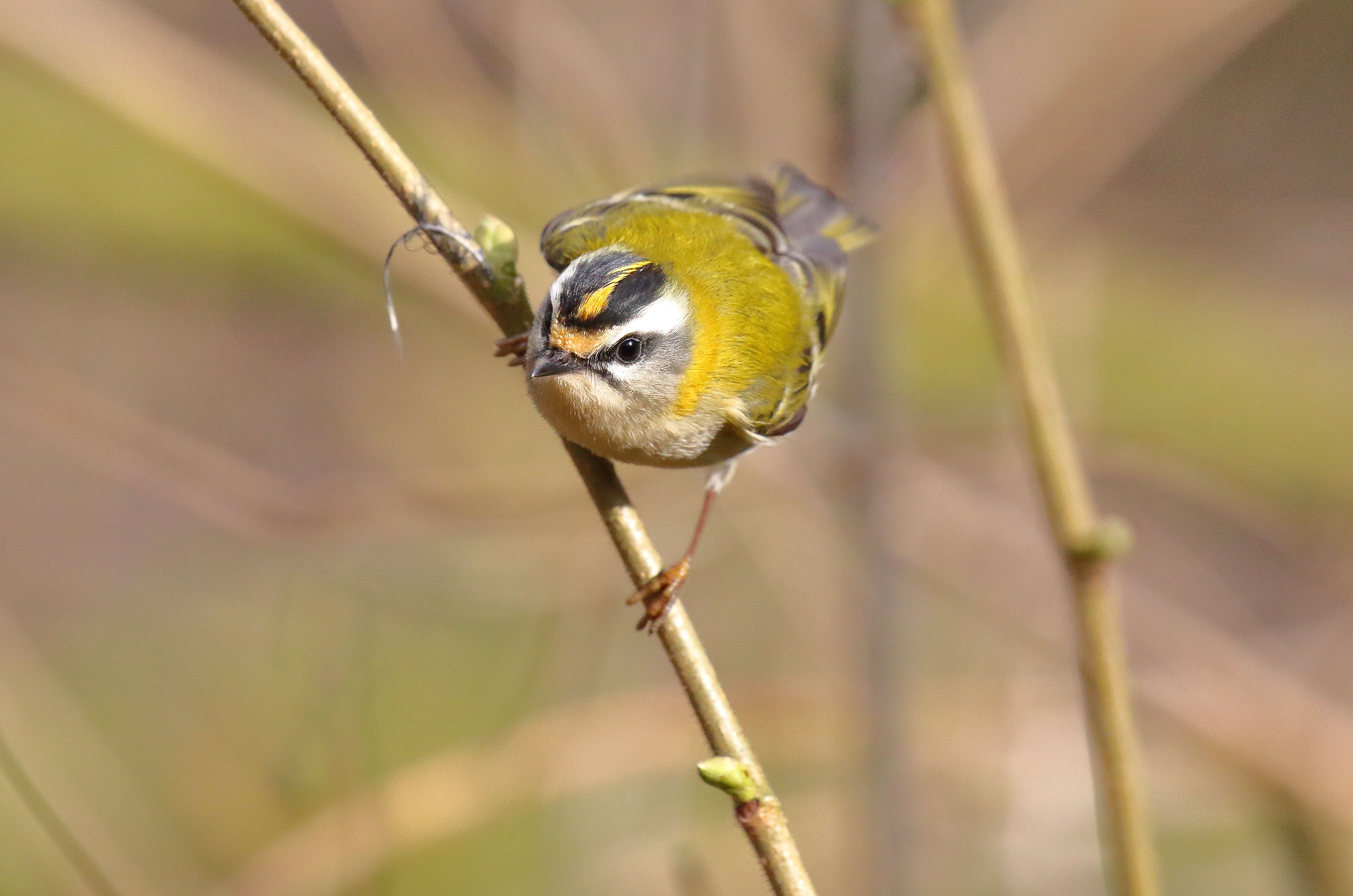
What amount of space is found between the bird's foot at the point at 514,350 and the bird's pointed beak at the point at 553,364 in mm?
153

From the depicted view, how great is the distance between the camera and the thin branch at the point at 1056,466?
118 cm

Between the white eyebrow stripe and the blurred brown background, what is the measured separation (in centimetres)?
69

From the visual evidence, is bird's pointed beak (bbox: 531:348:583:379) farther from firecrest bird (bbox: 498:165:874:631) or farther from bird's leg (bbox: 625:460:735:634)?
bird's leg (bbox: 625:460:735:634)

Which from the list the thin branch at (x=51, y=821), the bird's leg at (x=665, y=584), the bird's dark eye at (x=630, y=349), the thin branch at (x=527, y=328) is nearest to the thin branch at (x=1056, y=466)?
the thin branch at (x=527, y=328)

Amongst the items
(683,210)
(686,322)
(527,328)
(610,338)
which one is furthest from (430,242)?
(683,210)

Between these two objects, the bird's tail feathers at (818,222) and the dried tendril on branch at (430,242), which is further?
the bird's tail feathers at (818,222)

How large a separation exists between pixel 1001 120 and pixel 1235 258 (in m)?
4.35

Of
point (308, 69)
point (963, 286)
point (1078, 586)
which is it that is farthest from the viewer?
point (963, 286)

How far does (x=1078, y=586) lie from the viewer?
120 centimetres

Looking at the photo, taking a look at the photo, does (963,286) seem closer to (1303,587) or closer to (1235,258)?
(1235,258)

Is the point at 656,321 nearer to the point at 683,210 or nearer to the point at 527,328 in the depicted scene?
the point at 527,328

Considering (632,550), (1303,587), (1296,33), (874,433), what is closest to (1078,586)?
(632,550)

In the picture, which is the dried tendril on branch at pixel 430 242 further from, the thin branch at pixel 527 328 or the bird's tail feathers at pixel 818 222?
the bird's tail feathers at pixel 818 222

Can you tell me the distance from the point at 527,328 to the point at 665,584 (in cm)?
56
